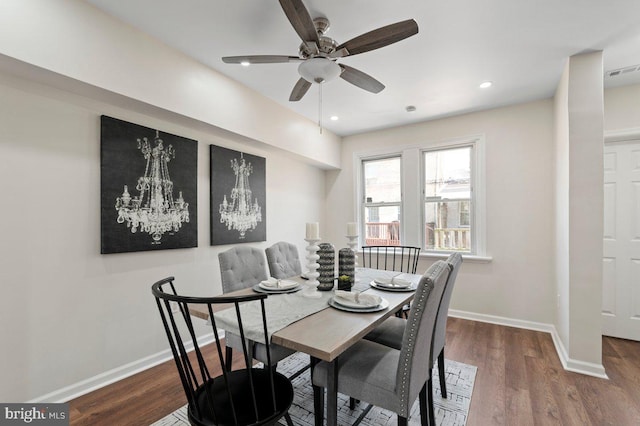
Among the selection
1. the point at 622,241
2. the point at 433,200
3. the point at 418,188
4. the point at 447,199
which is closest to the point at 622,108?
the point at 622,241

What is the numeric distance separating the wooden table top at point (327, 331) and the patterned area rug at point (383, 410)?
78cm

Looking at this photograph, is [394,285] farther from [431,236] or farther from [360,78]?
[431,236]

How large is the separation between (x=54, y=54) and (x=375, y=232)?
395 cm

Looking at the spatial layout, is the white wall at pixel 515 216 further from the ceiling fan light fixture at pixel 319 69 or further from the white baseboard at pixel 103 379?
the white baseboard at pixel 103 379

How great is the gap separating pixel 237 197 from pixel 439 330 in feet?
7.80

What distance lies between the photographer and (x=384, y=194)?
4.53m

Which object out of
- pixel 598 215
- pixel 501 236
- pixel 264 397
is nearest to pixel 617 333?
pixel 501 236

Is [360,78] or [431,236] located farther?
[431,236]

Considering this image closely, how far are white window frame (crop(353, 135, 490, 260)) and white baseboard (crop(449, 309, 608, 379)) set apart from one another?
738 millimetres

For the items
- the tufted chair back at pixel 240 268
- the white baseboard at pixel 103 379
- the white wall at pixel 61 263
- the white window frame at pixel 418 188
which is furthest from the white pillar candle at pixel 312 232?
the white window frame at pixel 418 188

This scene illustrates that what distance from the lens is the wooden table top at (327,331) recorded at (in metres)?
1.22

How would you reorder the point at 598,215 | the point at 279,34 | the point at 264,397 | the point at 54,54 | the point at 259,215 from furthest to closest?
the point at 259,215 < the point at 598,215 < the point at 279,34 < the point at 54,54 < the point at 264,397

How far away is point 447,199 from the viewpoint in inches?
156

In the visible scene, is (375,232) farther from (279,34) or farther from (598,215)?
(279,34)
